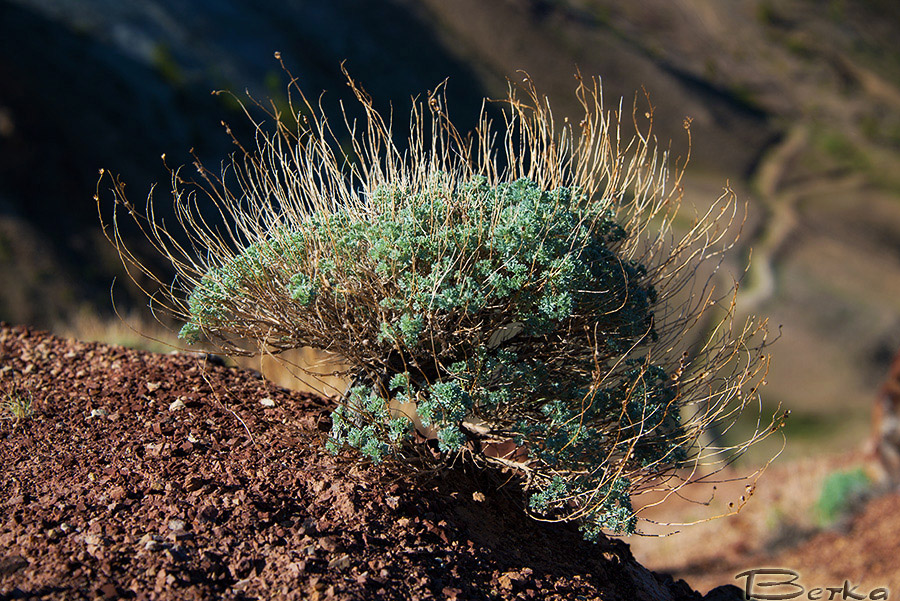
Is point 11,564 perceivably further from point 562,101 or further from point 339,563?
point 562,101

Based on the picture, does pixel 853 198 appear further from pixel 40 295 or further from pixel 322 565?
pixel 322 565

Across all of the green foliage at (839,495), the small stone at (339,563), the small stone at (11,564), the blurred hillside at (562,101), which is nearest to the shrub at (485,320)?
the small stone at (339,563)

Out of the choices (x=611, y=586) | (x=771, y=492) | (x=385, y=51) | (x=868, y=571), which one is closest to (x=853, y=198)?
(x=385, y=51)

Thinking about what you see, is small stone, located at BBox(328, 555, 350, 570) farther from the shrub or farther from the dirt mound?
the shrub

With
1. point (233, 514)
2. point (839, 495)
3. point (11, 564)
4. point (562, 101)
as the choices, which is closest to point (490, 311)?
point (233, 514)

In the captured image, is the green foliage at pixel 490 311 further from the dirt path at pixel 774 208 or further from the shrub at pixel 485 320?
the dirt path at pixel 774 208
